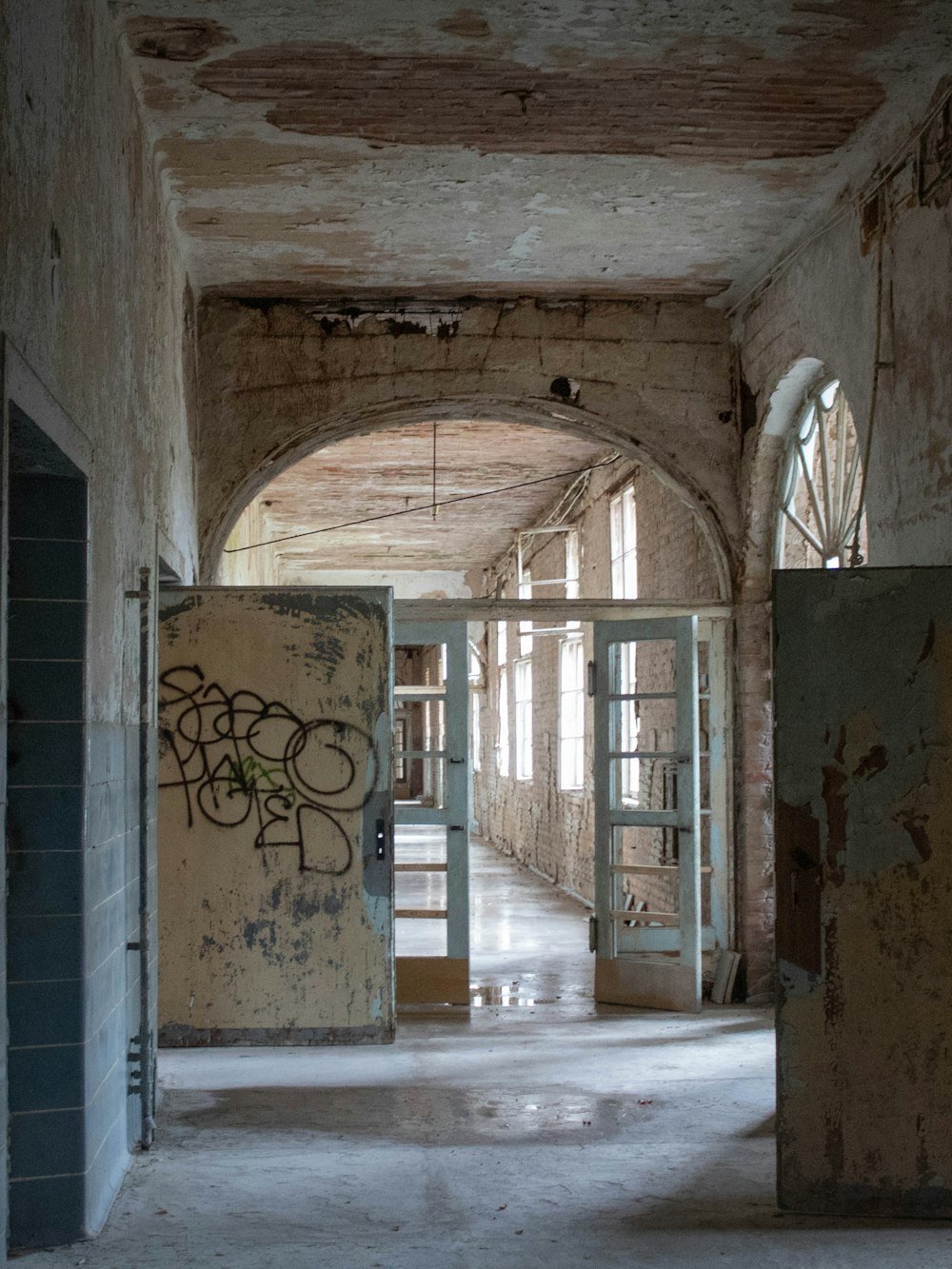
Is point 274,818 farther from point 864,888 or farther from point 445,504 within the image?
point 445,504

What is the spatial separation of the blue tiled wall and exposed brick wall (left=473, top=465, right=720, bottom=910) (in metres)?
4.81

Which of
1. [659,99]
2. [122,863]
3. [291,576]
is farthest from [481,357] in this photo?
[291,576]

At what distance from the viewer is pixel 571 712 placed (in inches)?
532

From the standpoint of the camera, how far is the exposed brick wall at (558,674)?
903 centimetres

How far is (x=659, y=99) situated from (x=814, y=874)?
9.58ft

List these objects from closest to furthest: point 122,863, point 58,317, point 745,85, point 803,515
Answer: point 58,317, point 122,863, point 745,85, point 803,515

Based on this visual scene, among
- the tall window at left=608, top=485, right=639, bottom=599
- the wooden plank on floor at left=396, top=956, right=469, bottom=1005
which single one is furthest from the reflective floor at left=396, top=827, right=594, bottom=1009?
the tall window at left=608, top=485, right=639, bottom=599

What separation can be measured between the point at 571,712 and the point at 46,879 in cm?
1007

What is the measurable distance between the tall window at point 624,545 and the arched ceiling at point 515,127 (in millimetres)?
3840

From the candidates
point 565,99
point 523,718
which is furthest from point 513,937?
point 523,718

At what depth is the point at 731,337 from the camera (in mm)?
7520

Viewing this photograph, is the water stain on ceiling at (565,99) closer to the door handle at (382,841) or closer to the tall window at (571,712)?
the door handle at (382,841)

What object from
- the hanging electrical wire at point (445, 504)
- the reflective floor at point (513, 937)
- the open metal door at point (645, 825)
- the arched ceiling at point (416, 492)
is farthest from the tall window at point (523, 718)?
the open metal door at point (645, 825)

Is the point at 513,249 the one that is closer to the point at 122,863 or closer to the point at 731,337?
the point at 731,337
